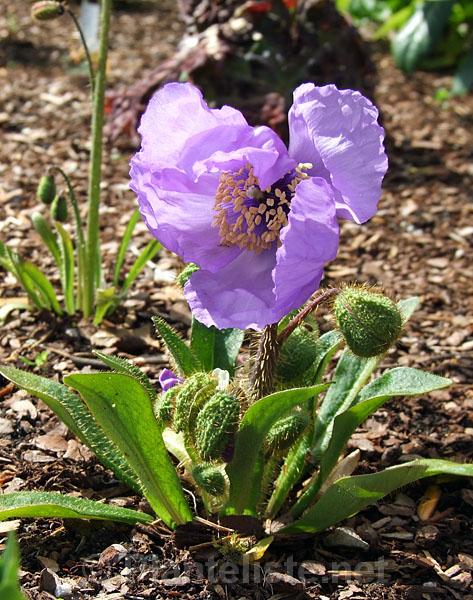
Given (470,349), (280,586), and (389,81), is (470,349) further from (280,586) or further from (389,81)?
(389,81)

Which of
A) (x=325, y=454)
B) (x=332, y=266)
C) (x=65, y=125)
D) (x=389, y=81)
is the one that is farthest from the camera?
(x=389, y=81)

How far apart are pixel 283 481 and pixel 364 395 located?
32 cm

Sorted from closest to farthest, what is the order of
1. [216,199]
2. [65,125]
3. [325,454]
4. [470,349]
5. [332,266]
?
1. [216,199]
2. [325,454]
3. [470,349]
4. [332,266]
5. [65,125]

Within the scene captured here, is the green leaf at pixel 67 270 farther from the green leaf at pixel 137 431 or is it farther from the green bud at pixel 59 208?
the green leaf at pixel 137 431

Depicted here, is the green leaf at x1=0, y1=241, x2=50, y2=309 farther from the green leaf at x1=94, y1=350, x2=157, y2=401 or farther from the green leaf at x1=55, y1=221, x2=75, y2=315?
the green leaf at x1=94, y1=350, x2=157, y2=401

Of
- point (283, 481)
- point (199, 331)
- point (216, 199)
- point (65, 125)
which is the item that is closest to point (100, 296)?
point (199, 331)

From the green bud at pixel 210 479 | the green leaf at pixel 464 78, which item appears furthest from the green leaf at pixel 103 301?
the green leaf at pixel 464 78

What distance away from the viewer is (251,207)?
6.49ft

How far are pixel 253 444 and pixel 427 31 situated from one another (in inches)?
181

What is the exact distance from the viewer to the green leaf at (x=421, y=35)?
604 centimetres

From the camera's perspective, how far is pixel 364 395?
8.26 feet

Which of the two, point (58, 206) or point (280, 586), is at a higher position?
point (58, 206)

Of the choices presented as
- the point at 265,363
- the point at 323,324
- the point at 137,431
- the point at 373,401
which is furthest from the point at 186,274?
the point at 323,324

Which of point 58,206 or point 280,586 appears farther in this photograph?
point 58,206
